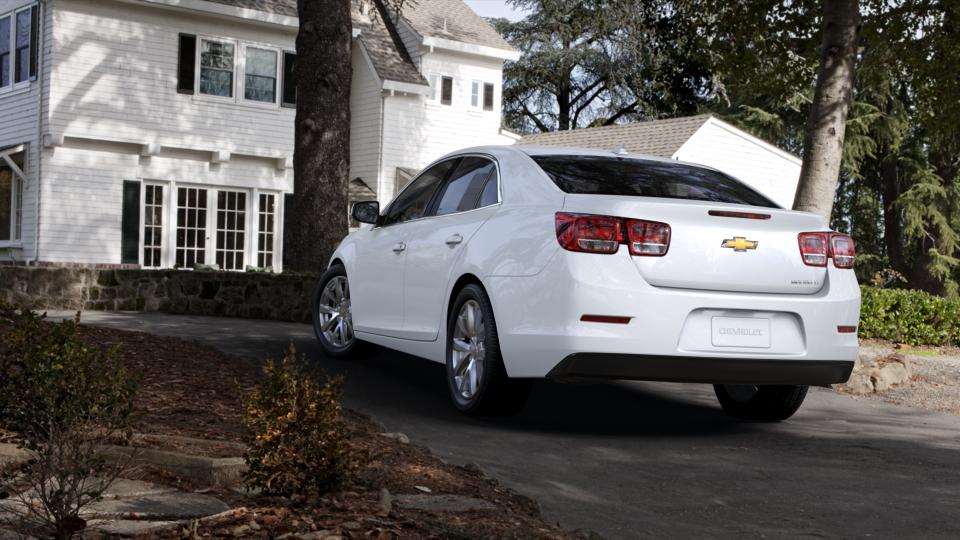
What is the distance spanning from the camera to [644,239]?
6.41m

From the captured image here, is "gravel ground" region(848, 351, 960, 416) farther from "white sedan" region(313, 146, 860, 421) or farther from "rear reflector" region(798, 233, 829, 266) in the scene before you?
"rear reflector" region(798, 233, 829, 266)

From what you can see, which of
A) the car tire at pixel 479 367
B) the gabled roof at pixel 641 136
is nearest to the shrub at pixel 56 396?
the car tire at pixel 479 367

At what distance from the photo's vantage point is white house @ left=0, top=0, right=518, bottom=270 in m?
22.8

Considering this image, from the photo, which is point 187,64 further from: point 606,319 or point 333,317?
point 606,319

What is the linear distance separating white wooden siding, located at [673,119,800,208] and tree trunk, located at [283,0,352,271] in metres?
14.5

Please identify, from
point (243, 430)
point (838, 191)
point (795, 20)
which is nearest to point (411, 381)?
point (243, 430)

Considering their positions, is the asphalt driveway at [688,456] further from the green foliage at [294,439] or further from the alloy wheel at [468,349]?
the green foliage at [294,439]

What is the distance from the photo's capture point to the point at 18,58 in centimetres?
2380

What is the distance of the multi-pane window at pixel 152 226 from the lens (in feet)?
78.2

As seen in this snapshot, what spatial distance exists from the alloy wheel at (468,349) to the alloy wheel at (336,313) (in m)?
2.13

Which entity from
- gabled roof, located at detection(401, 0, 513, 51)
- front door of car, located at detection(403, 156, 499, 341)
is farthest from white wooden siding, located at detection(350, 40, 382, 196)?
front door of car, located at detection(403, 156, 499, 341)

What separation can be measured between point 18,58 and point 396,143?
8.40 meters

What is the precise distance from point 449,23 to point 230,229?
27.0 feet

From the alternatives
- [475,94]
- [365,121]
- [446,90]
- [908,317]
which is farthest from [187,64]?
[908,317]
